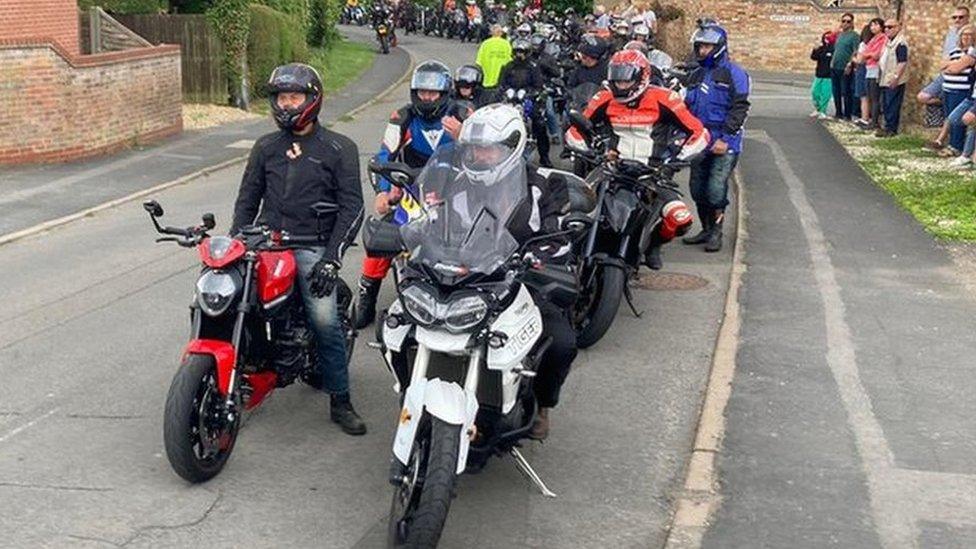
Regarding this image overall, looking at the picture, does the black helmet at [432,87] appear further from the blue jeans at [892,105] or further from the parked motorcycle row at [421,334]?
the blue jeans at [892,105]

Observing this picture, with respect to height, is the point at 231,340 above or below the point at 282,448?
above

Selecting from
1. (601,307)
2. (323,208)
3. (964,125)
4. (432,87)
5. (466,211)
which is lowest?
(601,307)

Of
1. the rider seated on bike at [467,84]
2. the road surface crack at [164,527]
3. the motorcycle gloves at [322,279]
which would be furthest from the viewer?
the rider seated on bike at [467,84]

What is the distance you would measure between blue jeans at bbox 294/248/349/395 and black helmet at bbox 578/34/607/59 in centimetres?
1026

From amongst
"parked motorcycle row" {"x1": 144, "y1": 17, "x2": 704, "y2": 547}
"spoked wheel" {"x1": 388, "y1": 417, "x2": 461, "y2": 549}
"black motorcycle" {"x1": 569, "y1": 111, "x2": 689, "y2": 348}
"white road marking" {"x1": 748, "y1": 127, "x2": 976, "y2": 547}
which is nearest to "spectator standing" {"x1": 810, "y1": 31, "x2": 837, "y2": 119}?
"black motorcycle" {"x1": 569, "y1": 111, "x2": 689, "y2": 348}

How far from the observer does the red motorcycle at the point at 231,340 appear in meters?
6.54

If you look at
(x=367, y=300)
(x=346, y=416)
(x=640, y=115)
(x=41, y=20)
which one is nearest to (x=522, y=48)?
(x=640, y=115)

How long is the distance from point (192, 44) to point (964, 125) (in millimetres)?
13900

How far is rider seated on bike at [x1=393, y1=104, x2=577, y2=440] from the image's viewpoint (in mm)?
6434

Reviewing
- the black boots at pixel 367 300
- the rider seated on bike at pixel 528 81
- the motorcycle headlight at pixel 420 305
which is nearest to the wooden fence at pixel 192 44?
the rider seated on bike at pixel 528 81

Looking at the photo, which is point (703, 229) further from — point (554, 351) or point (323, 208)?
point (554, 351)

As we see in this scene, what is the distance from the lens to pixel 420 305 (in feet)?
19.3

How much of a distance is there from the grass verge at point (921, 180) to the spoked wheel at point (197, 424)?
28.5ft

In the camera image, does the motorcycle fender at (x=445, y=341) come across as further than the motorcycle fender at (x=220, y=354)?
No
